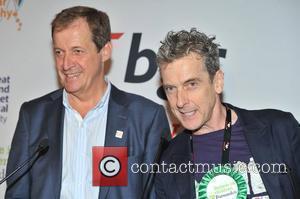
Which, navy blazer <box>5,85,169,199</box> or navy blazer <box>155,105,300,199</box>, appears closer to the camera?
navy blazer <box>155,105,300,199</box>

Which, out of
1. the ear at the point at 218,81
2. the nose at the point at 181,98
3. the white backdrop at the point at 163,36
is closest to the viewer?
the nose at the point at 181,98

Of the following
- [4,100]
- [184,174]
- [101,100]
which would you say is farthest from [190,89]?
[4,100]

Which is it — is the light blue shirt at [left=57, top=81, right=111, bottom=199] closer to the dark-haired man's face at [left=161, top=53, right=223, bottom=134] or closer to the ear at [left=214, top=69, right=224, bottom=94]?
the dark-haired man's face at [left=161, top=53, right=223, bottom=134]

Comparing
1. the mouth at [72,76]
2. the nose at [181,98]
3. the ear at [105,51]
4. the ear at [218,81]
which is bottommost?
the nose at [181,98]

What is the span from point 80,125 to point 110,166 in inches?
12.2

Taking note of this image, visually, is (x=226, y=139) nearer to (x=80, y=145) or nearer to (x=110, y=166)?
(x=110, y=166)

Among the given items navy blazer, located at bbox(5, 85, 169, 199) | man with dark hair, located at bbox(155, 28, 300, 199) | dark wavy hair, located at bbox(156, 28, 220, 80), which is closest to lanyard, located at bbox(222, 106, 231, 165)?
man with dark hair, located at bbox(155, 28, 300, 199)

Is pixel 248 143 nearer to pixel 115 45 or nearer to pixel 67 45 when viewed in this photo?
pixel 67 45

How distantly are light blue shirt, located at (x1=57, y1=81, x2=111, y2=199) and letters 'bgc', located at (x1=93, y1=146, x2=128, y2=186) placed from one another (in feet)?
0.13

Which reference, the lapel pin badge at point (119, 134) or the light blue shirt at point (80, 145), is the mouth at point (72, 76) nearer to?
the light blue shirt at point (80, 145)

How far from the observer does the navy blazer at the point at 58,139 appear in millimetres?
2262

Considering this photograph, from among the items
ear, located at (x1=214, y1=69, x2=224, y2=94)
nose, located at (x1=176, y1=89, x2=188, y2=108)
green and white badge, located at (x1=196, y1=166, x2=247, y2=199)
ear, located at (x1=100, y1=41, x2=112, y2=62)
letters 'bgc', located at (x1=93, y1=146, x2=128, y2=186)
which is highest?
ear, located at (x1=100, y1=41, x2=112, y2=62)

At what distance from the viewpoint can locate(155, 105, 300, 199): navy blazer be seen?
2.00 metres

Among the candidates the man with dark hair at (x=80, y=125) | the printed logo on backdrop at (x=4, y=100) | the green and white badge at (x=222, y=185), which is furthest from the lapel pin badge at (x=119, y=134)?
the printed logo on backdrop at (x=4, y=100)
